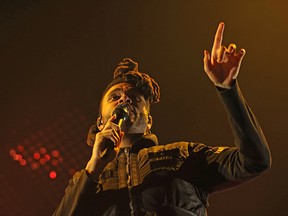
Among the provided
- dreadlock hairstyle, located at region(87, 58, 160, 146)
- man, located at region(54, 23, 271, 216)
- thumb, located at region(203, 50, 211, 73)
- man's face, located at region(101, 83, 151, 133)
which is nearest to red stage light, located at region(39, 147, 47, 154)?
dreadlock hairstyle, located at region(87, 58, 160, 146)

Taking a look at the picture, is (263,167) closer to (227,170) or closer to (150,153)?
(227,170)

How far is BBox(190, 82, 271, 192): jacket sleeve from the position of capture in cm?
200

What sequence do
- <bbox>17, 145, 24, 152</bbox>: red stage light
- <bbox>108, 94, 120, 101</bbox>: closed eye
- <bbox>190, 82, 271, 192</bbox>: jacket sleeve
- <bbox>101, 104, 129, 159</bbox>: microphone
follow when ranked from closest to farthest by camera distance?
<bbox>190, 82, 271, 192</bbox>: jacket sleeve
<bbox>101, 104, 129, 159</bbox>: microphone
<bbox>108, 94, 120, 101</bbox>: closed eye
<bbox>17, 145, 24, 152</bbox>: red stage light

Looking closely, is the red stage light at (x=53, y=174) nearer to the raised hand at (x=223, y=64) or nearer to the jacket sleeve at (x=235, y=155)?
the jacket sleeve at (x=235, y=155)

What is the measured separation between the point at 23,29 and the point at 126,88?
4.73 ft

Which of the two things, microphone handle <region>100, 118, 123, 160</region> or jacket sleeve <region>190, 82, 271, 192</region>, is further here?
microphone handle <region>100, 118, 123, 160</region>

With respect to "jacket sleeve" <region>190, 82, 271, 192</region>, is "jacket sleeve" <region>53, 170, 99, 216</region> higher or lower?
higher

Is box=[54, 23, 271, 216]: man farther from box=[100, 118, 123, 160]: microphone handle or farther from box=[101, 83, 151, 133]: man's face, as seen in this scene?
box=[101, 83, 151, 133]: man's face

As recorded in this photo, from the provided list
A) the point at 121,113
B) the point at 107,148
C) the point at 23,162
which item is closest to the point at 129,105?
the point at 121,113

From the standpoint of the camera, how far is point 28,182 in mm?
4062

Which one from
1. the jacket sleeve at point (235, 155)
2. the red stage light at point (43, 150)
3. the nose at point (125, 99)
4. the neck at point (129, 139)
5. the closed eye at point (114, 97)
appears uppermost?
the closed eye at point (114, 97)

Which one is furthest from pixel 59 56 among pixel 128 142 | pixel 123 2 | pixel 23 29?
pixel 128 142

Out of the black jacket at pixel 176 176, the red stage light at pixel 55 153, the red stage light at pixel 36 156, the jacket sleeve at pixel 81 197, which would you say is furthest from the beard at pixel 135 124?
the red stage light at pixel 36 156

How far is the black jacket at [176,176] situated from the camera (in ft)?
6.62
